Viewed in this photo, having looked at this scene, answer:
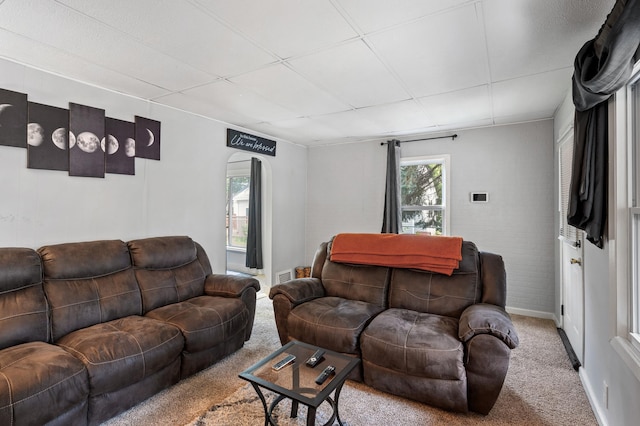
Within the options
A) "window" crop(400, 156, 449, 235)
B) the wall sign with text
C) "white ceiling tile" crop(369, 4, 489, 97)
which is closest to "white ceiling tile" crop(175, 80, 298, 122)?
the wall sign with text

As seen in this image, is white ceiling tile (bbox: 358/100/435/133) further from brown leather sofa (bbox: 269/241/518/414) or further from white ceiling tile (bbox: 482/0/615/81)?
brown leather sofa (bbox: 269/241/518/414)

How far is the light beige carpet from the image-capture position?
6.45 feet

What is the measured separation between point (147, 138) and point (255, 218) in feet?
9.82

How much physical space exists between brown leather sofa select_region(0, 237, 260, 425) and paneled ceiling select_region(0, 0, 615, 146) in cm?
149

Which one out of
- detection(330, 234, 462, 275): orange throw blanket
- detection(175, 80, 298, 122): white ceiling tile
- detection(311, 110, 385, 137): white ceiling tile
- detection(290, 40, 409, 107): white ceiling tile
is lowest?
detection(330, 234, 462, 275): orange throw blanket

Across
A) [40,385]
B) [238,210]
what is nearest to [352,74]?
[40,385]

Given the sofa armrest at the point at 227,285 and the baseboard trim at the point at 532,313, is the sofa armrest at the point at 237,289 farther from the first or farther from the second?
the baseboard trim at the point at 532,313

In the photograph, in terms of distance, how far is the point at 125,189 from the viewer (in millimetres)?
3035

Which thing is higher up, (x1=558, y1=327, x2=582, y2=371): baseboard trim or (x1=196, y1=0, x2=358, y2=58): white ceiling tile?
(x1=196, y1=0, x2=358, y2=58): white ceiling tile

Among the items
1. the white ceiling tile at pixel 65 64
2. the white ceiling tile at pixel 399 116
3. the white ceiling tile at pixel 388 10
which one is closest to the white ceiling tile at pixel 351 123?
the white ceiling tile at pixel 399 116

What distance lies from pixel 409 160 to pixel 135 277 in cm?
383

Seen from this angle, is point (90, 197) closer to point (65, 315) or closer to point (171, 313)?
point (65, 315)

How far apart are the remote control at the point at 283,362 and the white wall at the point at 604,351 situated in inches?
66.9

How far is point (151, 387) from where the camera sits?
2158mm
